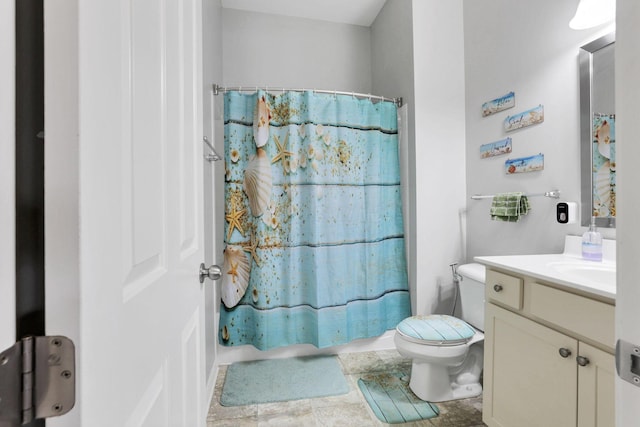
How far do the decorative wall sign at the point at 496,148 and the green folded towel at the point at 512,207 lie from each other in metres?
0.29

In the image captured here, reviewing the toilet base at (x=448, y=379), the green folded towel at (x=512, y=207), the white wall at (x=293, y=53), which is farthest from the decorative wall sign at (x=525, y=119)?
the white wall at (x=293, y=53)

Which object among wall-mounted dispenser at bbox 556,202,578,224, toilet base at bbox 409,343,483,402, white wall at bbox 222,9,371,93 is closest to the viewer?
wall-mounted dispenser at bbox 556,202,578,224

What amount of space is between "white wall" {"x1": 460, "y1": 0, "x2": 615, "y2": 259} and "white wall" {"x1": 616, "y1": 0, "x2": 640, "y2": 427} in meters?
1.22

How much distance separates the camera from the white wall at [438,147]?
2.10 m

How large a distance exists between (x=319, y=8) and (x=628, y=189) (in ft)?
8.95

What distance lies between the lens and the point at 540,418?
1.07 meters

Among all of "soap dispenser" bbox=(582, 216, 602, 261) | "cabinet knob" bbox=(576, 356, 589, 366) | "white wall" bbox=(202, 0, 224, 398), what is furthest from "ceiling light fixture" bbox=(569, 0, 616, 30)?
"white wall" bbox=(202, 0, 224, 398)

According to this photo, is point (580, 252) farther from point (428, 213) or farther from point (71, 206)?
point (71, 206)

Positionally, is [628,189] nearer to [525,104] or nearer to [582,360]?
[582,360]

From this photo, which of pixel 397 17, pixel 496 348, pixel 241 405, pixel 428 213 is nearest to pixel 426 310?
pixel 428 213

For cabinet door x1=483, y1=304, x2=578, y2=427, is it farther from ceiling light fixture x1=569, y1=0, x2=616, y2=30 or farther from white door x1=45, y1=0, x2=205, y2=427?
ceiling light fixture x1=569, y1=0, x2=616, y2=30

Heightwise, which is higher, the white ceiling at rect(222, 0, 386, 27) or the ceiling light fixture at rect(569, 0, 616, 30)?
the white ceiling at rect(222, 0, 386, 27)

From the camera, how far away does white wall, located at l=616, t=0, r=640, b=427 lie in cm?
37

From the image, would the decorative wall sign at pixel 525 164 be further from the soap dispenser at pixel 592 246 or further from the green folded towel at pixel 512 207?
the soap dispenser at pixel 592 246
